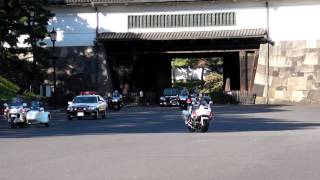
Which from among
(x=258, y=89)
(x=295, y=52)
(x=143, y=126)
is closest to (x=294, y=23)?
(x=295, y=52)

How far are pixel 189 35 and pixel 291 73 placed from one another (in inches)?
392

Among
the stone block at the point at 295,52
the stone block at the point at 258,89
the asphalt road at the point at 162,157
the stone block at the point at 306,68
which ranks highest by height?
the stone block at the point at 295,52

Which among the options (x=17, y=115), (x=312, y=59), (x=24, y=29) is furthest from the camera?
(x=312, y=59)

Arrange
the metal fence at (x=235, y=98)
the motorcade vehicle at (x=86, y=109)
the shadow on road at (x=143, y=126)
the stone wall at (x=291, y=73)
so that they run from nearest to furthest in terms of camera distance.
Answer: the shadow on road at (x=143, y=126) → the motorcade vehicle at (x=86, y=109) → the stone wall at (x=291, y=73) → the metal fence at (x=235, y=98)

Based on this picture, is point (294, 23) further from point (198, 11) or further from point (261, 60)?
point (198, 11)

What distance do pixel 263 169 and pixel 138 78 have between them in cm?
5563

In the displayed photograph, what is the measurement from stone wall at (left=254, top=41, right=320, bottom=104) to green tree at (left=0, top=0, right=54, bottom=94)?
830 inches

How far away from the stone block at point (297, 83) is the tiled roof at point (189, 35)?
4937 millimetres

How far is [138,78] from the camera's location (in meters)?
68.4

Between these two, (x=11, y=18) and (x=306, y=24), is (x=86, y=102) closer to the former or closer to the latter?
(x=11, y=18)

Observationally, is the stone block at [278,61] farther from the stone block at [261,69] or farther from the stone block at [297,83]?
the stone block at [297,83]

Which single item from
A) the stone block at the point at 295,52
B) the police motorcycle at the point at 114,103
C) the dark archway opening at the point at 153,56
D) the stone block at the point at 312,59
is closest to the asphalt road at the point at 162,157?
the police motorcycle at the point at 114,103

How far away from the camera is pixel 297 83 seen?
61.6m

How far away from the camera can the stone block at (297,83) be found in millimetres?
61219
